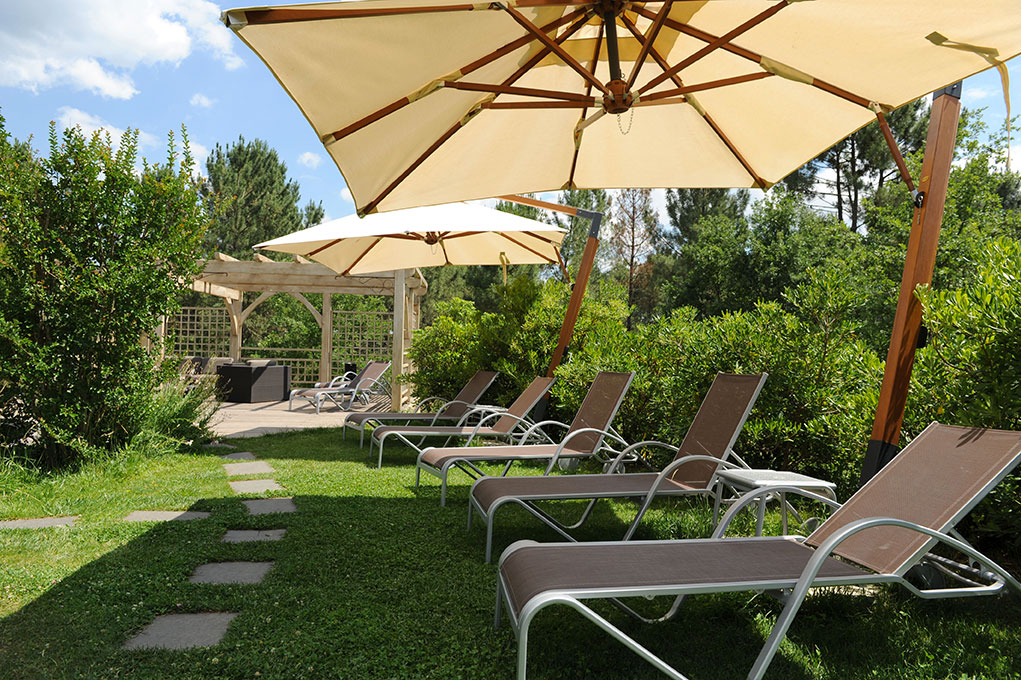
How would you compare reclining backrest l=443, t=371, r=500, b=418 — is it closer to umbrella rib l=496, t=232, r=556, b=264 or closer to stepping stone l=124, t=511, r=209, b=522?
umbrella rib l=496, t=232, r=556, b=264

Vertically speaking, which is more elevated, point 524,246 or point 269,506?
point 524,246

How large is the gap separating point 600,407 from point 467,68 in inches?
100

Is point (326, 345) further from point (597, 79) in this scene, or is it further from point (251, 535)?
point (597, 79)

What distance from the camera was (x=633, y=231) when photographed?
2841 centimetres

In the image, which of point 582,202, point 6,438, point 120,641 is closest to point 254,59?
point 120,641

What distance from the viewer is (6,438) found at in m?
5.46

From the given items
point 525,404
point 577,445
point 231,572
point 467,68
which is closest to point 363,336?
point 525,404

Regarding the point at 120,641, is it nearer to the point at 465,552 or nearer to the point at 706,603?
the point at 465,552

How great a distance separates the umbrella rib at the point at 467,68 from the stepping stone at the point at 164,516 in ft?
8.12

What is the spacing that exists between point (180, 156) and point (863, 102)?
525 centimetres

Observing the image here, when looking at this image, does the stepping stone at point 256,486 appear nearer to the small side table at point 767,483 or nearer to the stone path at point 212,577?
the stone path at point 212,577

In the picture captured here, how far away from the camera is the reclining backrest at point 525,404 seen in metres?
5.98

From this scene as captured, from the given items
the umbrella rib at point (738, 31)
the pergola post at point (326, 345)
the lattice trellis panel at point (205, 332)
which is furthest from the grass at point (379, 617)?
the lattice trellis panel at point (205, 332)

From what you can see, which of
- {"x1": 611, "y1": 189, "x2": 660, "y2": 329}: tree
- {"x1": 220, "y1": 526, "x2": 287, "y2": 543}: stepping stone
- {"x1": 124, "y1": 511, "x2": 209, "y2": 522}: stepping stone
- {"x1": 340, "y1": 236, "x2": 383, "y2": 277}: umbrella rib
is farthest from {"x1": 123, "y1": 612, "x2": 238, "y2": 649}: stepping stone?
{"x1": 611, "y1": 189, "x2": 660, "y2": 329}: tree
